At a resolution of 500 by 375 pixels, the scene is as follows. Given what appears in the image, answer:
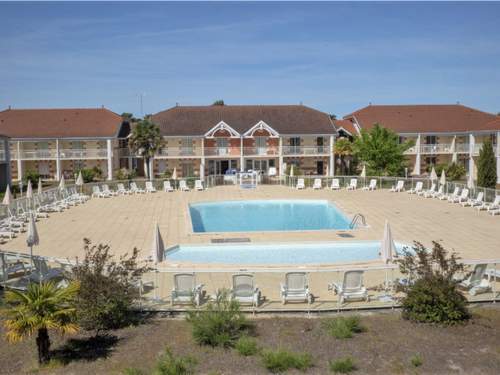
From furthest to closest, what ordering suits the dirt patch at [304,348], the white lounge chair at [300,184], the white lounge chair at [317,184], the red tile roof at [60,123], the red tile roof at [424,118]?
the red tile roof at [424,118]
the red tile roof at [60,123]
the white lounge chair at [300,184]
the white lounge chair at [317,184]
the dirt patch at [304,348]

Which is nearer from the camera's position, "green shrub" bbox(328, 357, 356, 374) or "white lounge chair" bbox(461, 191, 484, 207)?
"green shrub" bbox(328, 357, 356, 374)

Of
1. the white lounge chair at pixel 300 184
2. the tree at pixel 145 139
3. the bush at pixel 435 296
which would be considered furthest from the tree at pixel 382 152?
the bush at pixel 435 296

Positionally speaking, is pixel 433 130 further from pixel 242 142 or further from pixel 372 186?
pixel 372 186

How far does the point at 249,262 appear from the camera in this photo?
14922mm

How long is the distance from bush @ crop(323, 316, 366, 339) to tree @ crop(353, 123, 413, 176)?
2841cm

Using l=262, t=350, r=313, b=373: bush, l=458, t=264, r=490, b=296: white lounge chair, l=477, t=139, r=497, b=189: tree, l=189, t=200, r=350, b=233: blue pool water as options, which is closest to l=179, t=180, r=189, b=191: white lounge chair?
l=189, t=200, r=350, b=233: blue pool water

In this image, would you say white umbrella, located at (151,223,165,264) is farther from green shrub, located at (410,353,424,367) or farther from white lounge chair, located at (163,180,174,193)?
white lounge chair, located at (163,180,174,193)

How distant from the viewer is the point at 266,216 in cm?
2462

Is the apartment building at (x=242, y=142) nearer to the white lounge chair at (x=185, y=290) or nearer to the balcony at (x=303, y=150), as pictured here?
the balcony at (x=303, y=150)

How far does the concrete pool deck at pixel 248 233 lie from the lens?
54.2 feet

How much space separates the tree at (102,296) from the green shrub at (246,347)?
97.8 inches

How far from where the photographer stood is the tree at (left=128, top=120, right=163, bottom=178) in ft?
129

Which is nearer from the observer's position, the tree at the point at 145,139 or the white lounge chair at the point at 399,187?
the white lounge chair at the point at 399,187

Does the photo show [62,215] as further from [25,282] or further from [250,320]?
[250,320]
